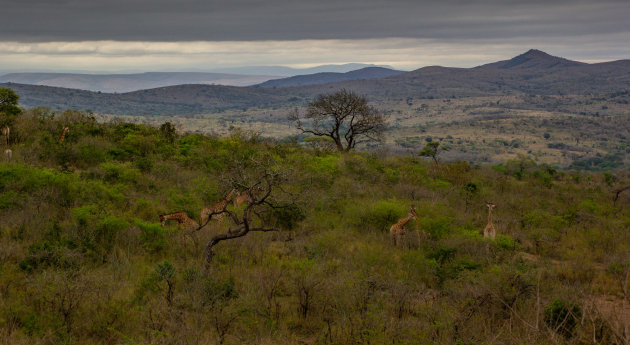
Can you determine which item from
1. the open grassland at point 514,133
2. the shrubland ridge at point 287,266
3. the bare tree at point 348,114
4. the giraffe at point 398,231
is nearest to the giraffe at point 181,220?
the shrubland ridge at point 287,266

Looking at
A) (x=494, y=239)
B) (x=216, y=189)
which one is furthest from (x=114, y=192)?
(x=494, y=239)

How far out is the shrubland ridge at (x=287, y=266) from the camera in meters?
5.64

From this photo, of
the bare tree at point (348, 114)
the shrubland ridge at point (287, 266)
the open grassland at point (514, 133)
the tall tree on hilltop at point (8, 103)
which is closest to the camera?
the shrubland ridge at point (287, 266)

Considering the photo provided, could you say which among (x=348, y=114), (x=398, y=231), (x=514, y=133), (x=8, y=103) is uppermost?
(x=8, y=103)

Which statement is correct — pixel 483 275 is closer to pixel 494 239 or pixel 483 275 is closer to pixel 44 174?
pixel 494 239

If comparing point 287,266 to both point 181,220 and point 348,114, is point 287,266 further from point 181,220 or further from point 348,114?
point 348,114

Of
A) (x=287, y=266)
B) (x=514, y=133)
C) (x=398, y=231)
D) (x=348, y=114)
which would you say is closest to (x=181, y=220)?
(x=287, y=266)

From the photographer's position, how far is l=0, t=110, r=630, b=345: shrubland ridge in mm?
5641

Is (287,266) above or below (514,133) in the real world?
above

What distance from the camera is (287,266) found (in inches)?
327

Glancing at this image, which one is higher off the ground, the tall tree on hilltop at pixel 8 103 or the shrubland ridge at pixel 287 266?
the tall tree on hilltop at pixel 8 103

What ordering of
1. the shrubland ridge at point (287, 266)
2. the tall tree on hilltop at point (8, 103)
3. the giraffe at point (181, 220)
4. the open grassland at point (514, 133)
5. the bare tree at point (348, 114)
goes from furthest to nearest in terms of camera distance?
the open grassland at point (514, 133) < the bare tree at point (348, 114) < the tall tree on hilltop at point (8, 103) < the giraffe at point (181, 220) < the shrubland ridge at point (287, 266)

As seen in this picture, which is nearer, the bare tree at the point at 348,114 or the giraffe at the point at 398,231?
the giraffe at the point at 398,231

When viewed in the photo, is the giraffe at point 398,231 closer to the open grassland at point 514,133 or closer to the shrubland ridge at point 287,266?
the shrubland ridge at point 287,266
